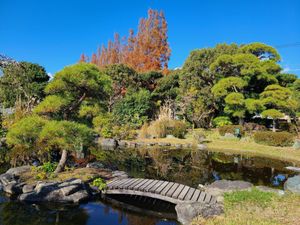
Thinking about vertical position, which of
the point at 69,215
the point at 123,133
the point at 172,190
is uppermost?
the point at 123,133

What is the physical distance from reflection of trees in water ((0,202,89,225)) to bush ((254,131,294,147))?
354 inches

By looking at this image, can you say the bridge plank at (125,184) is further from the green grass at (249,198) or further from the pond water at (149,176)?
the green grass at (249,198)

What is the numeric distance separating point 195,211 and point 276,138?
8264 millimetres

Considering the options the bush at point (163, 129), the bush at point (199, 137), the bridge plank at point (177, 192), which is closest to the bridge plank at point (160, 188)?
the bridge plank at point (177, 192)

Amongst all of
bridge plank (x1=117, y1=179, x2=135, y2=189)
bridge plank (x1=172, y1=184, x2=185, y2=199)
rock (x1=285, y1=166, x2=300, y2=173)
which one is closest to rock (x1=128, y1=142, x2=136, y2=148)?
bridge plank (x1=117, y1=179, x2=135, y2=189)

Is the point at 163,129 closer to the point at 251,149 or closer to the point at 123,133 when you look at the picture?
the point at 123,133

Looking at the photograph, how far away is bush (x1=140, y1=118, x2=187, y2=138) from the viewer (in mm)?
12375

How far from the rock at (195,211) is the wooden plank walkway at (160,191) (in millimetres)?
316

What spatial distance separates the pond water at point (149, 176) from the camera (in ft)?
12.2

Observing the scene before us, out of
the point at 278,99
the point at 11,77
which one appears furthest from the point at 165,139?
the point at 11,77

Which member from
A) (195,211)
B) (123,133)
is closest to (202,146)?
(123,133)

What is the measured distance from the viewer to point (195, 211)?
137 inches

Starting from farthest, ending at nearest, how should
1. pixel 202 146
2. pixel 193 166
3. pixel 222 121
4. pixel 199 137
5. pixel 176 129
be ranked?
1. pixel 222 121
2. pixel 176 129
3. pixel 199 137
4. pixel 202 146
5. pixel 193 166

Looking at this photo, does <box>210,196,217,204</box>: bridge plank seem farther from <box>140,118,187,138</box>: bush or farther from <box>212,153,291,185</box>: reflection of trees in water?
<box>140,118,187,138</box>: bush
